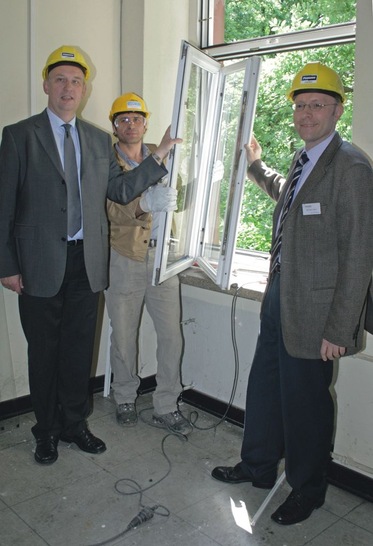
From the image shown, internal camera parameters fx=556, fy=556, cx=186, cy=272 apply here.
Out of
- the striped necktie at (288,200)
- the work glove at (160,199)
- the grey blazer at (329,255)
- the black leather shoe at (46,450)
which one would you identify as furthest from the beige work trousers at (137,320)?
the grey blazer at (329,255)

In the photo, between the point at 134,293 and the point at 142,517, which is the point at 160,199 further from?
the point at 142,517

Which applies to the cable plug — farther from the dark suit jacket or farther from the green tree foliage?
the green tree foliage

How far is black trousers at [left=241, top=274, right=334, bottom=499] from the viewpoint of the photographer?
212 cm

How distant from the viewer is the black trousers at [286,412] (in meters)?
2.12

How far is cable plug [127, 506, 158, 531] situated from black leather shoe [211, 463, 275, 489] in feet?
1.28

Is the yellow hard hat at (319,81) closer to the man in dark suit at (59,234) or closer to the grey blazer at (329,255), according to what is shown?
the grey blazer at (329,255)

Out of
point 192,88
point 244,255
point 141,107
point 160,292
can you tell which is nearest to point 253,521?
point 160,292

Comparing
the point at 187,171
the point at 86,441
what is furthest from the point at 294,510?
the point at 187,171

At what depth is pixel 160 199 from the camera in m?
2.52

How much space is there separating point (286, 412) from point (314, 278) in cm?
55

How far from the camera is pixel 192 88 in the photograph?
252cm

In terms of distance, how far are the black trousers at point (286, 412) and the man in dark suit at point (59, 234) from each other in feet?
2.65

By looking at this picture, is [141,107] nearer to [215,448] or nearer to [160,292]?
[160,292]

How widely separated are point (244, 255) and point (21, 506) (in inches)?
71.6
